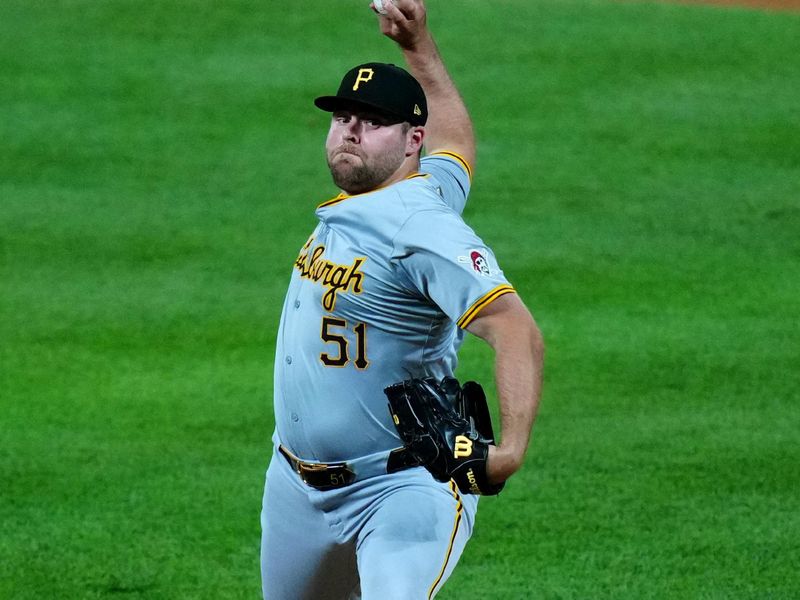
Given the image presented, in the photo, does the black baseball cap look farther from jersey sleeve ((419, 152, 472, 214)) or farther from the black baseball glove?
the black baseball glove

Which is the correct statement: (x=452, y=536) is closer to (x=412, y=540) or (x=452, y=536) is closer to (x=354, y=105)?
(x=412, y=540)

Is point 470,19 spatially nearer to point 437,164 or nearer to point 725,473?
point 725,473

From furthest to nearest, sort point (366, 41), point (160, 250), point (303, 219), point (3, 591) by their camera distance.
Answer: point (366, 41), point (303, 219), point (160, 250), point (3, 591)

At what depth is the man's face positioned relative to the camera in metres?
4.41

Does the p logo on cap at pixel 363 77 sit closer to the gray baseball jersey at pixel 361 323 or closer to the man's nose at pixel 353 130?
the man's nose at pixel 353 130

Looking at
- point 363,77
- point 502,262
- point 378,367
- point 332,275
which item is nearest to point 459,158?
point 363,77

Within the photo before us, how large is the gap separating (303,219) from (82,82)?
3.59 m

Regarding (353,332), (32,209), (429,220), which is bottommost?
(32,209)

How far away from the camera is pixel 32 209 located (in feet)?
36.7

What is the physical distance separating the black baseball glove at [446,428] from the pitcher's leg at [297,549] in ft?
1.74

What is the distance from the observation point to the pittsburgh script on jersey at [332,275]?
4.30 meters

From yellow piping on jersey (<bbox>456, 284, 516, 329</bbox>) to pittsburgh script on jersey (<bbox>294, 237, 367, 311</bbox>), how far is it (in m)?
0.41

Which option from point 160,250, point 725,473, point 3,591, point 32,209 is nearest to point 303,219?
point 160,250

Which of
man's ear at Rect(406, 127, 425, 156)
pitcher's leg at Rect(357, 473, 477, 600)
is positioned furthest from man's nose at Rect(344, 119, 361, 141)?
pitcher's leg at Rect(357, 473, 477, 600)
